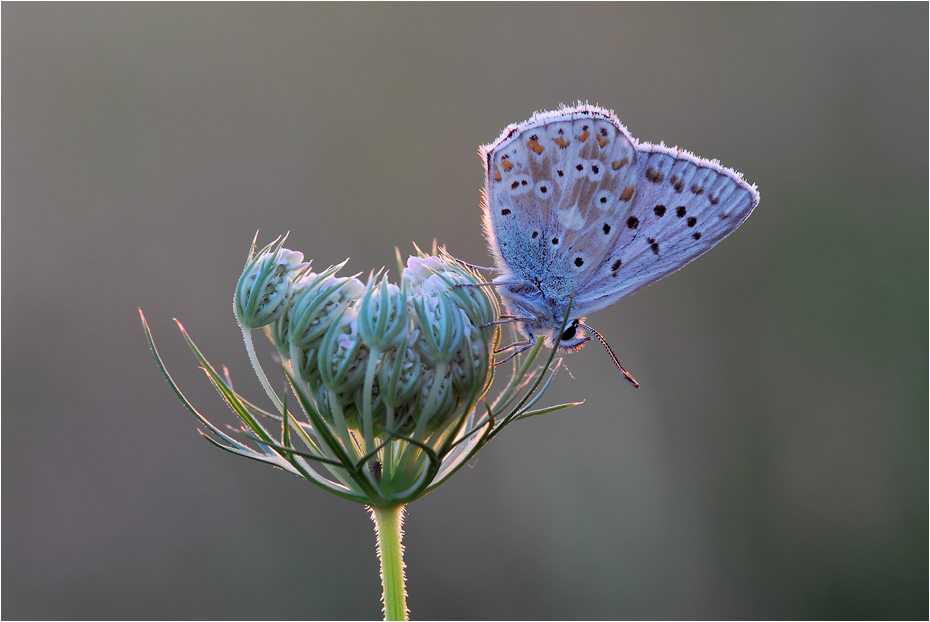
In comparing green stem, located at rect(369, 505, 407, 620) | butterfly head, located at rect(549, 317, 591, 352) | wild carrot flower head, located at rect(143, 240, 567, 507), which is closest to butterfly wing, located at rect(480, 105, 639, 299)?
butterfly head, located at rect(549, 317, 591, 352)

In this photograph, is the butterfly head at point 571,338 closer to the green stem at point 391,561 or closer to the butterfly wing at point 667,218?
the butterfly wing at point 667,218

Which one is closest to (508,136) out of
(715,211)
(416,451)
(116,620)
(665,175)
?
(665,175)

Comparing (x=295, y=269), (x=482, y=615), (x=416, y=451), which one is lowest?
(x=482, y=615)

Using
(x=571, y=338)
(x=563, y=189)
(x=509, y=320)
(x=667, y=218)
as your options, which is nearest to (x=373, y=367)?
(x=509, y=320)

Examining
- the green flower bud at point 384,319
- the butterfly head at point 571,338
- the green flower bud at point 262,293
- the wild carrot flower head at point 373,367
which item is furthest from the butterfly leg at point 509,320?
the green flower bud at point 262,293

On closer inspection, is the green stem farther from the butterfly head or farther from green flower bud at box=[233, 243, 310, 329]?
the butterfly head

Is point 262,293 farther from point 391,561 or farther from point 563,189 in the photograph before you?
point 563,189

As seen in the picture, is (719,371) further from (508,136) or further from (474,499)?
(508,136)

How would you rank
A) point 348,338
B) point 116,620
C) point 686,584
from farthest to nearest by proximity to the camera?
point 686,584
point 116,620
point 348,338
